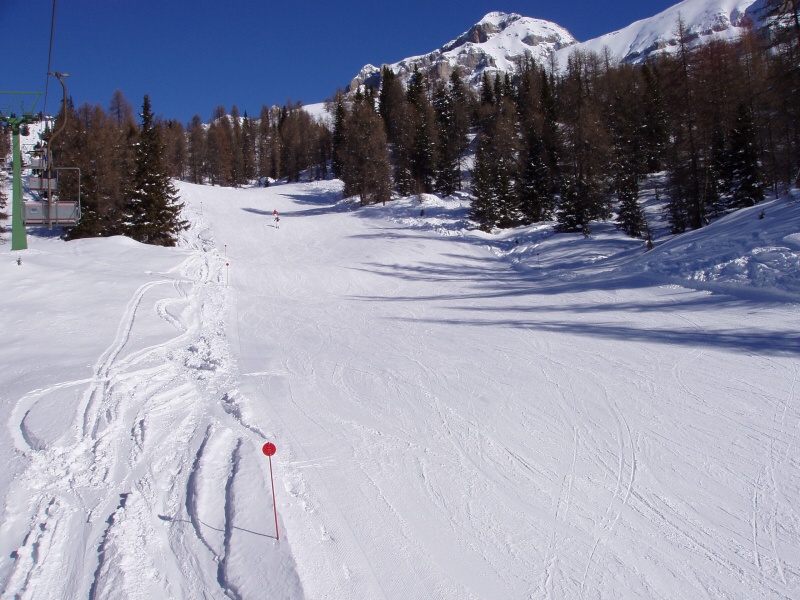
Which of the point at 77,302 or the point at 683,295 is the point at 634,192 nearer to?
the point at 683,295

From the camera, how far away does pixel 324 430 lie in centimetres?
811

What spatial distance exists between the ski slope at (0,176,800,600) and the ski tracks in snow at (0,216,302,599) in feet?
0.10

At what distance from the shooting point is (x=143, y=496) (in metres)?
6.12

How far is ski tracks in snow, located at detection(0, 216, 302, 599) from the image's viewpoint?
4.76 metres

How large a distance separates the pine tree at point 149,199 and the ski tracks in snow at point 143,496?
25039mm

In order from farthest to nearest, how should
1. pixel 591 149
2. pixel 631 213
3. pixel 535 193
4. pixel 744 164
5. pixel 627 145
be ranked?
pixel 535 193 → pixel 627 145 → pixel 591 149 → pixel 631 213 → pixel 744 164

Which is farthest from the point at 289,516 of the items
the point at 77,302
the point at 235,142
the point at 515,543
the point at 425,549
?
the point at 235,142

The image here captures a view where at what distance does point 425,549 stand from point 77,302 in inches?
576

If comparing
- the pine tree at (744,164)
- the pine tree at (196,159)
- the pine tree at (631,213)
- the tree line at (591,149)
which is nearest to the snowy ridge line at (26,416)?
the tree line at (591,149)

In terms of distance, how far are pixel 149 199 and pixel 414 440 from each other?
31.4 meters

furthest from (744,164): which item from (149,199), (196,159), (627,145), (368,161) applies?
(196,159)

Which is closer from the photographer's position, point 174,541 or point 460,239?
point 174,541

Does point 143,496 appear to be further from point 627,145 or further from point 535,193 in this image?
point 627,145

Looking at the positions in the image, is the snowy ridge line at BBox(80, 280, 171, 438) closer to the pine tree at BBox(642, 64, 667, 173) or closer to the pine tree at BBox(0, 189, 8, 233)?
the pine tree at BBox(0, 189, 8, 233)
